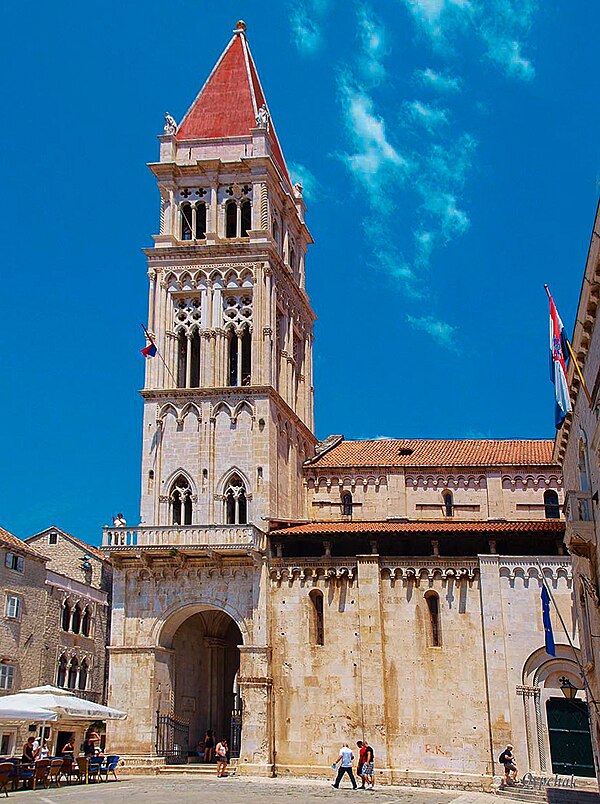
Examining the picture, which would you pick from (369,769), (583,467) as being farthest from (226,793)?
(583,467)

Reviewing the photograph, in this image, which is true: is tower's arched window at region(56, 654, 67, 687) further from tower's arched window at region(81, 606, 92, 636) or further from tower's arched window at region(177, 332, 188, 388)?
tower's arched window at region(177, 332, 188, 388)

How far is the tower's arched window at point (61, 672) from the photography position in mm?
47434

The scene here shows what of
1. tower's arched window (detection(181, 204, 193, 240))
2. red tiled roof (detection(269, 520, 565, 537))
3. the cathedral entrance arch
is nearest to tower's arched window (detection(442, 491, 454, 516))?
red tiled roof (detection(269, 520, 565, 537))

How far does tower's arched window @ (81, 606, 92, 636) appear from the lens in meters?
51.0

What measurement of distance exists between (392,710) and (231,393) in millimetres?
15631

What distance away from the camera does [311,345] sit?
5309 centimetres

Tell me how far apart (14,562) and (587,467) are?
2908cm

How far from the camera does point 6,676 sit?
140ft

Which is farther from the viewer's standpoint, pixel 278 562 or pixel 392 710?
pixel 278 562

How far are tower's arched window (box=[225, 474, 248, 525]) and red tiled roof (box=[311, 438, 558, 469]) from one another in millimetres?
6370

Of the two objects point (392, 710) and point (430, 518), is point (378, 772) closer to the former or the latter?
point (392, 710)

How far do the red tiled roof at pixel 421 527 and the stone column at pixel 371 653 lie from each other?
1363 mm

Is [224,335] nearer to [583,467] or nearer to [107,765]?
[107,765]

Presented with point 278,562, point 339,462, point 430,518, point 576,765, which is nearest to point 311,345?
point 339,462
